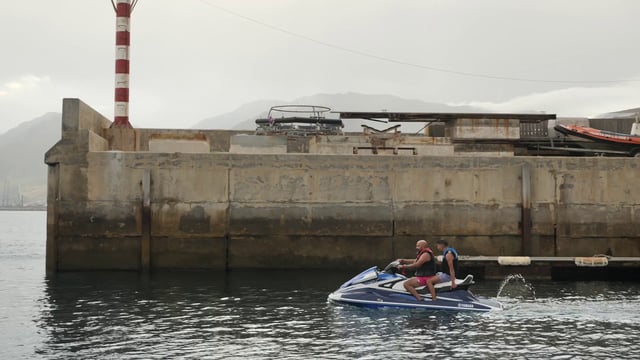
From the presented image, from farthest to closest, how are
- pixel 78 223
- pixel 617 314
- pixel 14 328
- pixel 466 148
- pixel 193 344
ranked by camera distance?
pixel 466 148 < pixel 78 223 < pixel 617 314 < pixel 14 328 < pixel 193 344

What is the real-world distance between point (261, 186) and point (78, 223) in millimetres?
6027

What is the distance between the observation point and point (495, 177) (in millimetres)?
23734

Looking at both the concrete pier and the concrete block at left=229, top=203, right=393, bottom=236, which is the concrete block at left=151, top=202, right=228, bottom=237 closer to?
the concrete pier

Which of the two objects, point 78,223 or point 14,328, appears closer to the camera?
point 14,328

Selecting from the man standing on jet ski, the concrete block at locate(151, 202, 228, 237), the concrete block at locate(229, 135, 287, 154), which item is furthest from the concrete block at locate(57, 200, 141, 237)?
the man standing on jet ski

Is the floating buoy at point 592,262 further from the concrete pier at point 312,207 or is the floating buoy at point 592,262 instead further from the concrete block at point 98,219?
the concrete block at point 98,219

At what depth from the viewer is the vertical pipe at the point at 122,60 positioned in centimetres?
3030

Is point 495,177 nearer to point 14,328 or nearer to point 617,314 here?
point 617,314

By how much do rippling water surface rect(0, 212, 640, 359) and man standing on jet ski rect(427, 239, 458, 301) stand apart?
68 cm

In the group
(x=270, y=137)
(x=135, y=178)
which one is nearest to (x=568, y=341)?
(x=135, y=178)

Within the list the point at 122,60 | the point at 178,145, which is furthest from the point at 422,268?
the point at 122,60

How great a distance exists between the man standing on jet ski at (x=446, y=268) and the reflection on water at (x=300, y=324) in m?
0.67

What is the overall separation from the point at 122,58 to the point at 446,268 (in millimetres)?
20420

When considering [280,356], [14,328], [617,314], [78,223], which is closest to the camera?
[280,356]
